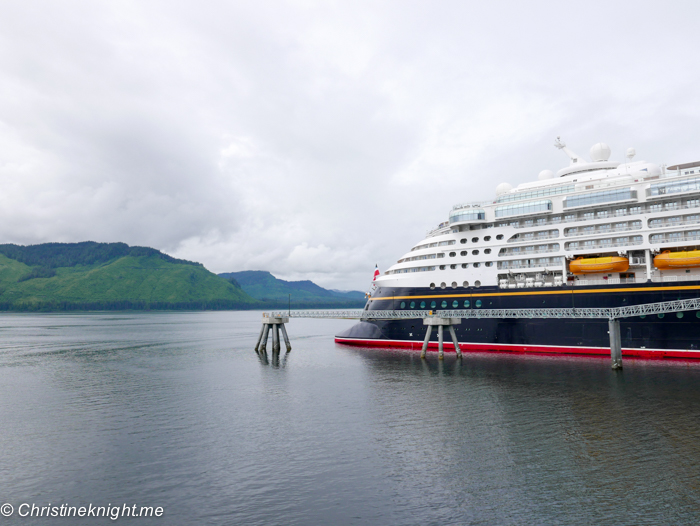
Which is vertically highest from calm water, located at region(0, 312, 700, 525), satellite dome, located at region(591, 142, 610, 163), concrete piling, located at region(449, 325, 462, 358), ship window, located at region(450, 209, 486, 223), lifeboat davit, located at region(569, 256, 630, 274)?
satellite dome, located at region(591, 142, 610, 163)

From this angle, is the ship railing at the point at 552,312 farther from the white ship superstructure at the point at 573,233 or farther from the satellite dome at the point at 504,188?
the satellite dome at the point at 504,188

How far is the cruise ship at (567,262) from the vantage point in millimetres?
40094

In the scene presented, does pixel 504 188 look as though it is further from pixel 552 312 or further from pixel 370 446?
pixel 370 446

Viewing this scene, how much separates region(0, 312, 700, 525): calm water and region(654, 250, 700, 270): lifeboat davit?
29.2 feet

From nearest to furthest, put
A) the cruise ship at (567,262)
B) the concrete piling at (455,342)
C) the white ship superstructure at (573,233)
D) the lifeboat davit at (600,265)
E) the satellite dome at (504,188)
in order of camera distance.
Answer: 1. the cruise ship at (567,262)
2. the white ship superstructure at (573,233)
3. the lifeboat davit at (600,265)
4. the concrete piling at (455,342)
5. the satellite dome at (504,188)

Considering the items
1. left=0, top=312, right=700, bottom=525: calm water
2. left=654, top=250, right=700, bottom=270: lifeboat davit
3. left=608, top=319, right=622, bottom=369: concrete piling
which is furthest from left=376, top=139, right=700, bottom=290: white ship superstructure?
left=0, top=312, right=700, bottom=525: calm water

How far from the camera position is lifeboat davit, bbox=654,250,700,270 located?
37844 millimetres

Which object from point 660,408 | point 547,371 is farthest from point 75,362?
point 660,408

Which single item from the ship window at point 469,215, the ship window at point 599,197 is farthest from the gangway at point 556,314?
the ship window at point 599,197

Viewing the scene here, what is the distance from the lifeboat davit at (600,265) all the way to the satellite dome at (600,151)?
14.9m

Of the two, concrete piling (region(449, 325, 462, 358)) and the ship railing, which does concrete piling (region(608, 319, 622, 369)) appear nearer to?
the ship railing

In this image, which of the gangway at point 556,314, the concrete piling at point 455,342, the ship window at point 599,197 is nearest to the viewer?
the gangway at point 556,314

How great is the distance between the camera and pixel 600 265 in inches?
1647

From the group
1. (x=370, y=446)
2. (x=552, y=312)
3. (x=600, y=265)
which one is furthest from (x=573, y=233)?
(x=370, y=446)
